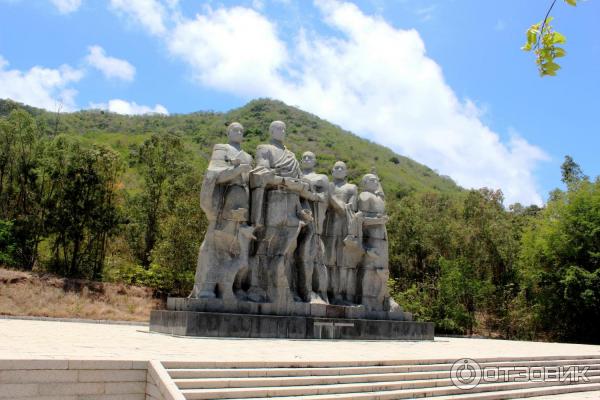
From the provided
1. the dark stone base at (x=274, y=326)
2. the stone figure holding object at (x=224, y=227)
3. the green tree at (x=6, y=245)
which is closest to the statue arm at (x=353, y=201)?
the dark stone base at (x=274, y=326)

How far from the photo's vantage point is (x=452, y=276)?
23.2 meters

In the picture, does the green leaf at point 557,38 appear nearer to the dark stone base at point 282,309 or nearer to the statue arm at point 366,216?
the dark stone base at point 282,309

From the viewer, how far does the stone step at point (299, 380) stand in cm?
611

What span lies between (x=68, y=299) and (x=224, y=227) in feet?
39.7

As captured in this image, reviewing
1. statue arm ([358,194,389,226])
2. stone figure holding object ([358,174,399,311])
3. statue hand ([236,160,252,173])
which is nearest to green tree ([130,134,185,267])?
statue arm ([358,194,389,226])

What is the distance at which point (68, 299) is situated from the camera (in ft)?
68.8

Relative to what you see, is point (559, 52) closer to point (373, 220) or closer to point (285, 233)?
point (285, 233)

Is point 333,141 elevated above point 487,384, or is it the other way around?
point 333,141

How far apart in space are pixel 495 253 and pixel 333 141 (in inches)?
1267

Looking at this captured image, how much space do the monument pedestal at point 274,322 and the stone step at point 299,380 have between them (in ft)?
12.6

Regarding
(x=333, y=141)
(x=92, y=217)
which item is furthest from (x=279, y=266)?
(x=333, y=141)

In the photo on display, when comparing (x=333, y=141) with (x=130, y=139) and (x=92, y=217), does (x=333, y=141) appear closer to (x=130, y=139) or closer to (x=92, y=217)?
(x=130, y=139)

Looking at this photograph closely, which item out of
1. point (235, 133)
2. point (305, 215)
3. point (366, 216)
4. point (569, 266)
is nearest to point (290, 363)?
point (305, 215)

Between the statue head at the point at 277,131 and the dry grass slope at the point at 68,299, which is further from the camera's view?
the dry grass slope at the point at 68,299
